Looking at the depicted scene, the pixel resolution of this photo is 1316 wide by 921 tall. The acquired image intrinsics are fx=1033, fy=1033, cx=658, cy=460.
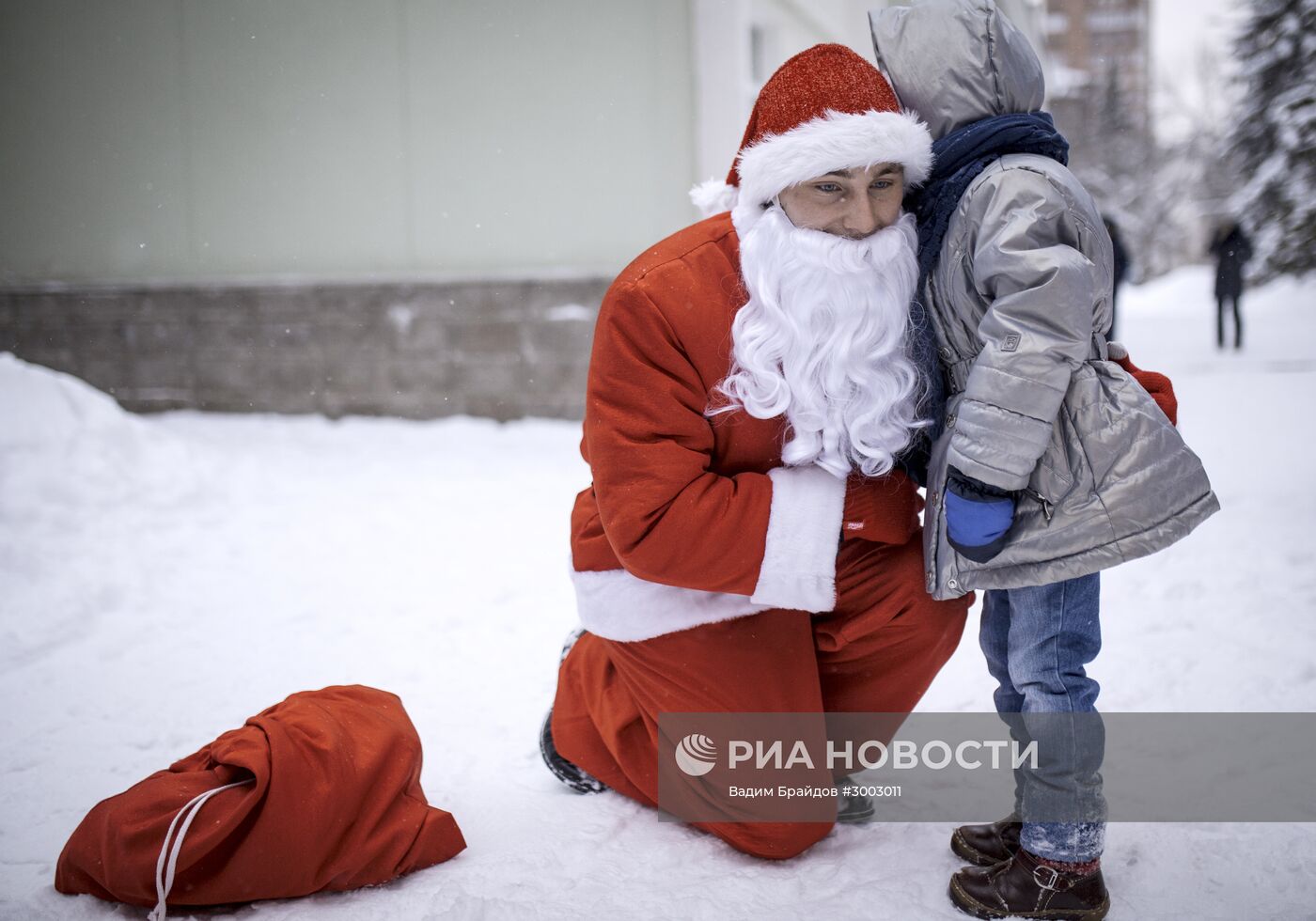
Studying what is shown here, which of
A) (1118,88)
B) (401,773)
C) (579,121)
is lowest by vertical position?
(401,773)

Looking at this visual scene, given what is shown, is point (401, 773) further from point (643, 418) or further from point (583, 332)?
point (583, 332)

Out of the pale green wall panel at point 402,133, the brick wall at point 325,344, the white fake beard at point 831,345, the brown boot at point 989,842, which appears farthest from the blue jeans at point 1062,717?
the pale green wall panel at point 402,133

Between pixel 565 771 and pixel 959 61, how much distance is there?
1.85 metres

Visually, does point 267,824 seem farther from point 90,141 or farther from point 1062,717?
point 90,141

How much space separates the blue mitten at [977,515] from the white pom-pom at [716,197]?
0.89 m

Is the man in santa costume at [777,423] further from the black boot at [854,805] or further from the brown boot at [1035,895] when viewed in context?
the brown boot at [1035,895]

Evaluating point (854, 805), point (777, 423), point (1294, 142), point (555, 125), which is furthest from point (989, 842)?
point (1294, 142)

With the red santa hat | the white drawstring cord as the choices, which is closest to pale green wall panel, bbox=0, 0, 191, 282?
the red santa hat

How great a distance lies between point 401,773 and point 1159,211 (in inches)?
1759

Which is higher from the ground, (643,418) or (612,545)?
(643,418)

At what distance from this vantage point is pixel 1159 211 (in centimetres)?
4062

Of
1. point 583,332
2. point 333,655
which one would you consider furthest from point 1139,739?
point 583,332

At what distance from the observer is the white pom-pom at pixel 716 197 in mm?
2432

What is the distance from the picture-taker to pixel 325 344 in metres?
7.84
